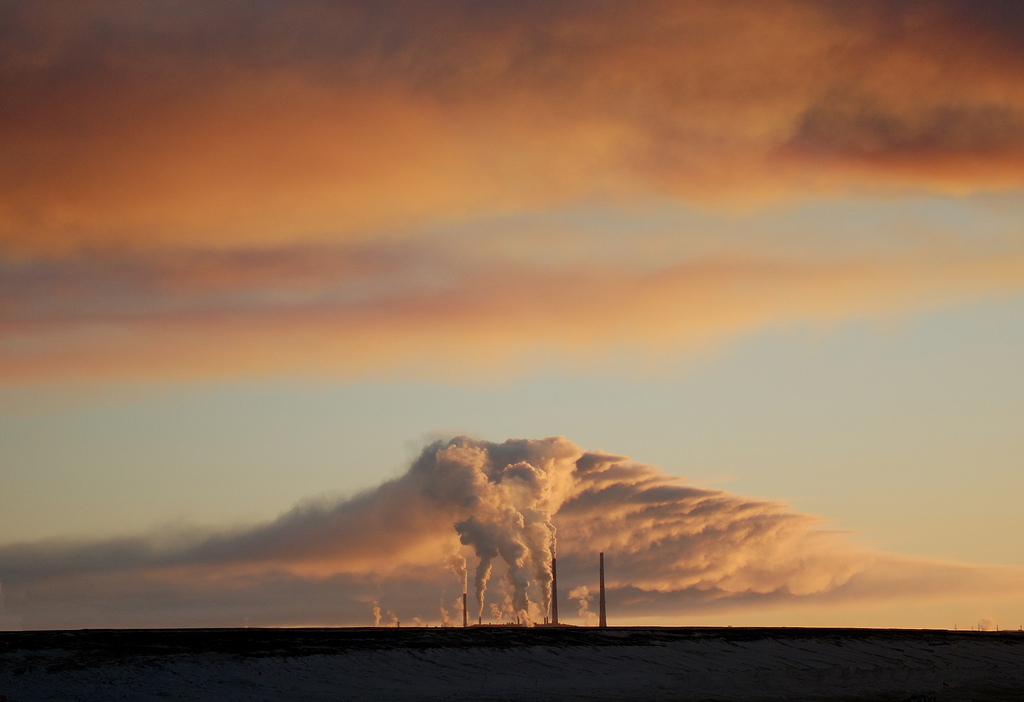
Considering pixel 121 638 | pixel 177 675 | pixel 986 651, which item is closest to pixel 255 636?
pixel 121 638

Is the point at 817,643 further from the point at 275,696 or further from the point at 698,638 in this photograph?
the point at 275,696

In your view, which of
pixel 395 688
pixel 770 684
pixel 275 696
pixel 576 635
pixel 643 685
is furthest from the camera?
pixel 576 635

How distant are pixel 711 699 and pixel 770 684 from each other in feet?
38.8

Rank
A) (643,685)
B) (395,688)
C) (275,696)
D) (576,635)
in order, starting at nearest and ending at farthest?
(275,696) → (395,688) → (643,685) → (576,635)

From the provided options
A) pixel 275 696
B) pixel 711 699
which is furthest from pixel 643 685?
pixel 275 696

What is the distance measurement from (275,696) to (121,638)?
56.8 feet

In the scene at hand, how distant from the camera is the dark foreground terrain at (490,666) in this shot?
6391 cm

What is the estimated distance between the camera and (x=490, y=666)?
74750 millimetres

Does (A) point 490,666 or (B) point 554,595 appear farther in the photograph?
(B) point 554,595

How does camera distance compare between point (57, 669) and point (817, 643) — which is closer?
point (57, 669)

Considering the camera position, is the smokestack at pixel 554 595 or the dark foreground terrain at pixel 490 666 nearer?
the dark foreground terrain at pixel 490 666

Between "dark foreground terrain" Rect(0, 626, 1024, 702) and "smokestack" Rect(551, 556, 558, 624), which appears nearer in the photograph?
"dark foreground terrain" Rect(0, 626, 1024, 702)

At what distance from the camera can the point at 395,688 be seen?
67.7 meters

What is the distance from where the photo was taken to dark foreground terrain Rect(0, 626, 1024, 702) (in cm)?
6391
